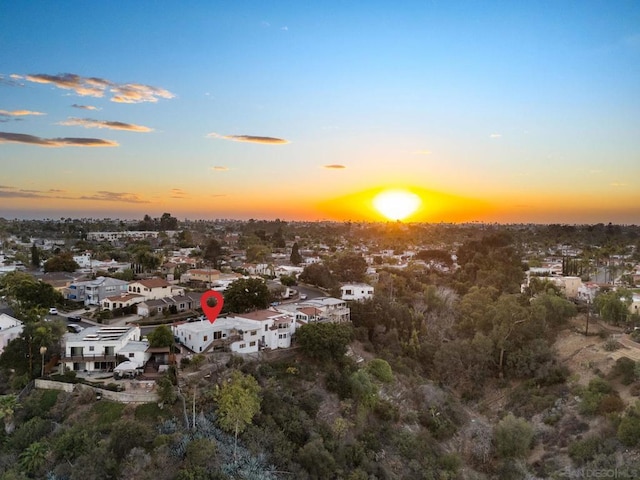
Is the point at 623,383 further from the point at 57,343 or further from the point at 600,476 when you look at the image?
the point at 57,343

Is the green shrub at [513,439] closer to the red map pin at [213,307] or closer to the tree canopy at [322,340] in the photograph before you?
the tree canopy at [322,340]

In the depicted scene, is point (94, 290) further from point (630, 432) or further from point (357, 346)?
point (630, 432)

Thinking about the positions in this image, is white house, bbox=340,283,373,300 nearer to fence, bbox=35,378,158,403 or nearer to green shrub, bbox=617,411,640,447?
green shrub, bbox=617,411,640,447

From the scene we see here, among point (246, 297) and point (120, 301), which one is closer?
point (246, 297)

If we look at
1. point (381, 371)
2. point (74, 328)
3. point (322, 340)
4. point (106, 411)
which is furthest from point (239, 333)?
point (74, 328)

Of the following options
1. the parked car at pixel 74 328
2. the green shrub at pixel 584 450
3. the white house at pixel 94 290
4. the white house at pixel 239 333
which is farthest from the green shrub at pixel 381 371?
the white house at pixel 94 290

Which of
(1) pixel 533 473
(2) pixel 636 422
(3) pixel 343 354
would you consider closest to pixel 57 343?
(3) pixel 343 354
